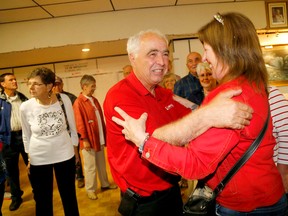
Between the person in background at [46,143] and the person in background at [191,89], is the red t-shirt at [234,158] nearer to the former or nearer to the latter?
the person in background at [46,143]

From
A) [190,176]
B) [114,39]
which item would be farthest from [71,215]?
[114,39]

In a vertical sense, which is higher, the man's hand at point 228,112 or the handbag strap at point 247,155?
the man's hand at point 228,112

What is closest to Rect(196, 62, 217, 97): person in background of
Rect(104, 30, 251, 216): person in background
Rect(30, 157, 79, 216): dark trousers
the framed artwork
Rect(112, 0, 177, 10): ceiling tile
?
Rect(104, 30, 251, 216): person in background

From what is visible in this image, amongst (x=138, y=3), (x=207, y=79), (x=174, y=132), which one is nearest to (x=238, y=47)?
(x=174, y=132)

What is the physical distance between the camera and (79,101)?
3359 millimetres

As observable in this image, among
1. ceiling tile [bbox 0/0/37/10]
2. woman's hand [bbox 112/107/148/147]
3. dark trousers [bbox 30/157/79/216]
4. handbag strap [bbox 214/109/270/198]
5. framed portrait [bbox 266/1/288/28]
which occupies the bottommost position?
dark trousers [bbox 30/157/79/216]

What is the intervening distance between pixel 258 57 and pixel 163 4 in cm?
350

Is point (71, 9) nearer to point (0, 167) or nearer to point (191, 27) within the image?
point (191, 27)

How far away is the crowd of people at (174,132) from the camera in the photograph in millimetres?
792

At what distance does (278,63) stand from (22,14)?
183 inches

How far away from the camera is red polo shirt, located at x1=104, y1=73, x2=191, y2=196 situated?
120cm

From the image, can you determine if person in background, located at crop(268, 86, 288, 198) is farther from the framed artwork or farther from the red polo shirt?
the framed artwork

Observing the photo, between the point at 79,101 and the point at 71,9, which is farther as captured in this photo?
the point at 71,9

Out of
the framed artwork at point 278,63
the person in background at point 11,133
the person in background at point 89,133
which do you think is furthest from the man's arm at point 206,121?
the framed artwork at point 278,63
